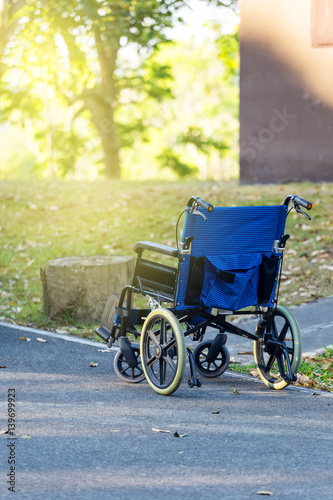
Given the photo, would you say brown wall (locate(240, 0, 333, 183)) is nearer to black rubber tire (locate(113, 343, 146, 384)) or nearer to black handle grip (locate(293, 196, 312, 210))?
black handle grip (locate(293, 196, 312, 210))

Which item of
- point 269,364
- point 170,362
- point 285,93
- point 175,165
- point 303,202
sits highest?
point 285,93

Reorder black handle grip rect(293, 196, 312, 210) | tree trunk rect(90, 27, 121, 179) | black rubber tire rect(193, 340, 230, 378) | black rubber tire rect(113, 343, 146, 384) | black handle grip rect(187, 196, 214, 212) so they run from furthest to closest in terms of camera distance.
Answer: tree trunk rect(90, 27, 121, 179), black rubber tire rect(193, 340, 230, 378), black rubber tire rect(113, 343, 146, 384), black handle grip rect(293, 196, 312, 210), black handle grip rect(187, 196, 214, 212)

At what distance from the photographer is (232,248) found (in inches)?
208

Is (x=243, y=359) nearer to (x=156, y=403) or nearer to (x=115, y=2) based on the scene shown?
(x=156, y=403)

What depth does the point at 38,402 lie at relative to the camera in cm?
502

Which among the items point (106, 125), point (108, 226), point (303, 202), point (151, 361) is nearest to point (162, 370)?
point (151, 361)

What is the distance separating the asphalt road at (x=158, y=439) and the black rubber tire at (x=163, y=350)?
0.11m

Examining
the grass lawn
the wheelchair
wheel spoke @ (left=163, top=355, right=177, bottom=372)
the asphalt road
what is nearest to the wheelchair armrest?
the wheelchair

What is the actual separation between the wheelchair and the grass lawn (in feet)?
7.68

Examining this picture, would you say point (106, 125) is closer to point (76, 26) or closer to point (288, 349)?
point (76, 26)

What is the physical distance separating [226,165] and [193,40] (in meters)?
8.12

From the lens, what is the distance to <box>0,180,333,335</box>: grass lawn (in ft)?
30.2

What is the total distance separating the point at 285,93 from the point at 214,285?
8.91 metres

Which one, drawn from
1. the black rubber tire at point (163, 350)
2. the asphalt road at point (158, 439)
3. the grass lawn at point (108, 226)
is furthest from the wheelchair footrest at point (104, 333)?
the grass lawn at point (108, 226)
